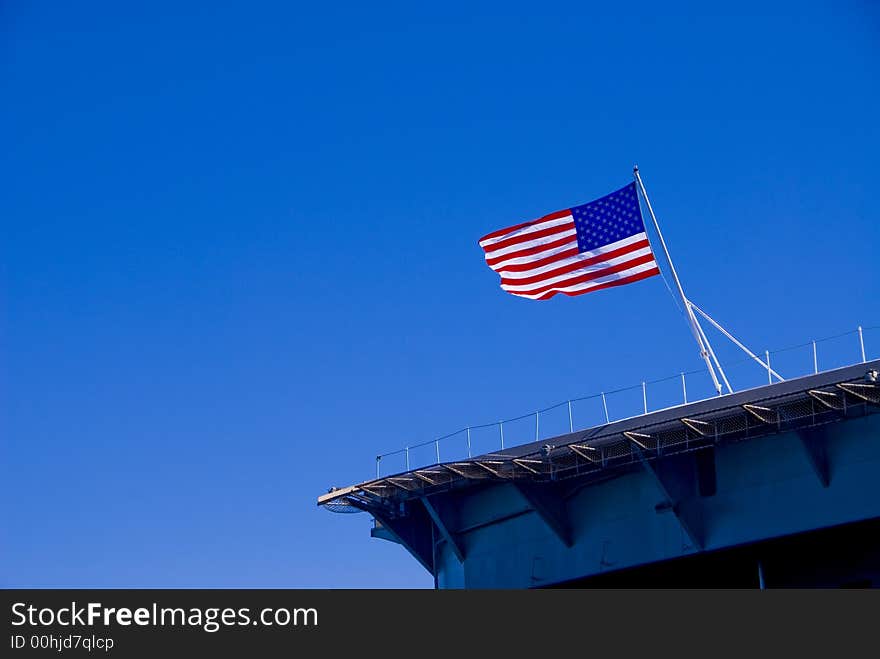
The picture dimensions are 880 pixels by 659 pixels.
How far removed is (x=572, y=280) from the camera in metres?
48.5

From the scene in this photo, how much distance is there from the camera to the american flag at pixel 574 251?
159 feet

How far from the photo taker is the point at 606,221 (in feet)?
160

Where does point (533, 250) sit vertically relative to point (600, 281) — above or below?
above

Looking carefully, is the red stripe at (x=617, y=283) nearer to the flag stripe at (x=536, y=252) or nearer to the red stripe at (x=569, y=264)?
the red stripe at (x=569, y=264)

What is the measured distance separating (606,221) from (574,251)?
1.49m

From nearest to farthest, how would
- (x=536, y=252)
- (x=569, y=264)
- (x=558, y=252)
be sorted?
1. (x=569, y=264)
2. (x=558, y=252)
3. (x=536, y=252)

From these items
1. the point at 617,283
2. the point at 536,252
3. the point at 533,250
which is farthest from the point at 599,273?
the point at 533,250

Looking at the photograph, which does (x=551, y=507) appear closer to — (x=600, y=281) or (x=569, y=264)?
(x=600, y=281)

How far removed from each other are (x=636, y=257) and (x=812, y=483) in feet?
31.1
